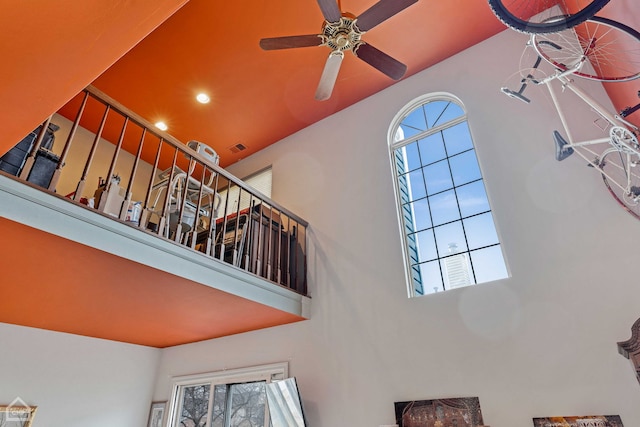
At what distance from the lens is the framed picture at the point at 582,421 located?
8.08ft

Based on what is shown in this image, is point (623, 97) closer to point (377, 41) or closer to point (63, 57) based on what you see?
point (377, 41)

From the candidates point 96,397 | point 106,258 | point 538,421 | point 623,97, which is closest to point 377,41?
point 623,97

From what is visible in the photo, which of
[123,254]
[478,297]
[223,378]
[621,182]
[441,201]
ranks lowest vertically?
[223,378]

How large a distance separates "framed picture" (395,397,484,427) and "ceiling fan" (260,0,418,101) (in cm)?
286

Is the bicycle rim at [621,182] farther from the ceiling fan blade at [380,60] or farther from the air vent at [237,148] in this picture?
the air vent at [237,148]

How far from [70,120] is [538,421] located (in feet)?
20.9

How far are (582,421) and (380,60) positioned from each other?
315cm

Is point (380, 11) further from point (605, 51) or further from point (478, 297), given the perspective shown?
point (478, 297)

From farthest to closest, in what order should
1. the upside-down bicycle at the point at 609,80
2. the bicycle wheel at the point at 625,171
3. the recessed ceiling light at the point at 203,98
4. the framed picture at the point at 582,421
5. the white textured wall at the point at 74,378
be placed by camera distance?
the recessed ceiling light at the point at 203,98, the white textured wall at the point at 74,378, the framed picture at the point at 582,421, the bicycle wheel at the point at 625,171, the upside-down bicycle at the point at 609,80

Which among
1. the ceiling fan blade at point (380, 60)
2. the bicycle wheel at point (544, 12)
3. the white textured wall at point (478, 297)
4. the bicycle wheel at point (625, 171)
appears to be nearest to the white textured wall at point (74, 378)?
the white textured wall at point (478, 297)

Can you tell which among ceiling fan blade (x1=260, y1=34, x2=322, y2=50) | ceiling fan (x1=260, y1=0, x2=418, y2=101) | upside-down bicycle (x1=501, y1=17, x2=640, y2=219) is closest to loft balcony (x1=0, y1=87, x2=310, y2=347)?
ceiling fan blade (x1=260, y1=34, x2=322, y2=50)

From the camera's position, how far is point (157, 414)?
4.68 metres

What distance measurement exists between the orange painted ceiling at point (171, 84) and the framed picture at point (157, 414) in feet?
2.40

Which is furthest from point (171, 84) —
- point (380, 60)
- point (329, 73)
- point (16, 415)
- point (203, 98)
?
point (16, 415)
